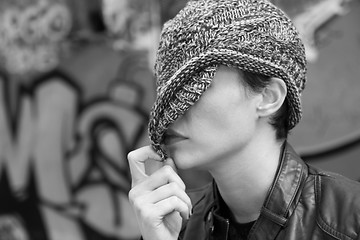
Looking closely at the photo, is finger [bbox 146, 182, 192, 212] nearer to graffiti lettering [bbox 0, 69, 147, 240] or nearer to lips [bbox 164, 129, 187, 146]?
lips [bbox 164, 129, 187, 146]

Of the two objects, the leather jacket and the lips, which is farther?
the lips

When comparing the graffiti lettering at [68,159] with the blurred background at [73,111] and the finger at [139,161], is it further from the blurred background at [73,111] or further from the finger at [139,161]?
the finger at [139,161]

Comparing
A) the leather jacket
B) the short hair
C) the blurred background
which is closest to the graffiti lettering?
the blurred background

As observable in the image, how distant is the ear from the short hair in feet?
0.09

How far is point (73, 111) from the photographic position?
5.31m

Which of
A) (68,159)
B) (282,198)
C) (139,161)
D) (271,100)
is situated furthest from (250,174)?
(68,159)

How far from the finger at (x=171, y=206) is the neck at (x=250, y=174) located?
19cm

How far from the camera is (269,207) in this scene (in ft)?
6.94

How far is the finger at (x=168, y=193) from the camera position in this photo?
210 cm

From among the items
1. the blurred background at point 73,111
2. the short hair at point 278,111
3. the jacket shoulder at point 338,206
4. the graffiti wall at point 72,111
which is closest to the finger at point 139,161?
the short hair at point 278,111

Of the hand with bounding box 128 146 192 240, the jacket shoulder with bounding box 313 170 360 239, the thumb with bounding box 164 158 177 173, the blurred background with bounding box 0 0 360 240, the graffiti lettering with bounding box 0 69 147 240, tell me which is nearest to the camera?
the jacket shoulder with bounding box 313 170 360 239

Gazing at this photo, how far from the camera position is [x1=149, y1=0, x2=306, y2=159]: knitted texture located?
2.02 meters

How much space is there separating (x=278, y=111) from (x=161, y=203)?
517 millimetres

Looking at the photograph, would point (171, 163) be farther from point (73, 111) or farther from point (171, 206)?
point (73, 111)
